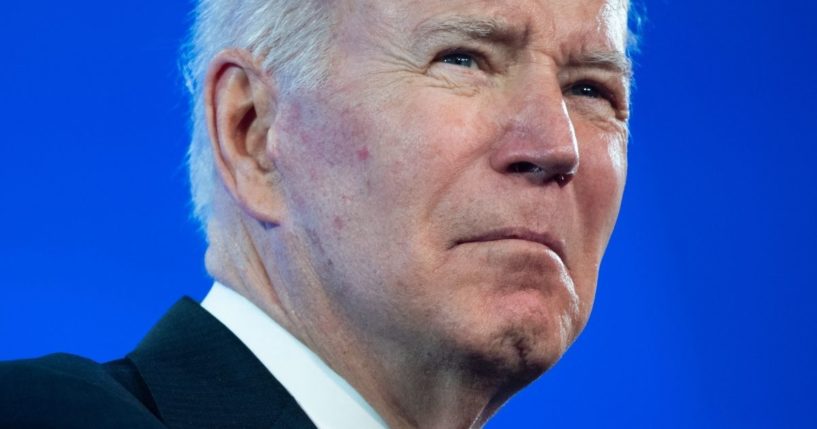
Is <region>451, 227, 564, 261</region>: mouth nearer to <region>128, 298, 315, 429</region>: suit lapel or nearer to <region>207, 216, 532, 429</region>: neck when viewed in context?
<region>207, 216, 532, 429</region>: neck

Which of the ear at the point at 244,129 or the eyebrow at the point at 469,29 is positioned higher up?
the eyebrow at the point at 469,29

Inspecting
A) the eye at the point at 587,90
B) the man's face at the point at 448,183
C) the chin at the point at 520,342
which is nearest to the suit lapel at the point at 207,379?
the man's face at the point at 448,183

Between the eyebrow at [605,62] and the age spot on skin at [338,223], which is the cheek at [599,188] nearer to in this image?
the eyebrow at [605,62]

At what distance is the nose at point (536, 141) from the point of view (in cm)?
175

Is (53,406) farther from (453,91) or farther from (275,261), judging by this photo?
(453,91)

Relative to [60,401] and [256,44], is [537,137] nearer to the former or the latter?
[256,44]

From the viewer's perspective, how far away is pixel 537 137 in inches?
69.4

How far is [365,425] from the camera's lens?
5.98ft

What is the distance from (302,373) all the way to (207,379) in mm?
146

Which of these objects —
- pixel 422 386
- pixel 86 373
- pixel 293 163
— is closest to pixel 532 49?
pixel 293 163

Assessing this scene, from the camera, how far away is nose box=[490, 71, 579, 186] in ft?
5.75

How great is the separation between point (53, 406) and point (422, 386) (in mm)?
560

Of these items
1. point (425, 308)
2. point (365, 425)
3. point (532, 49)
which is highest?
point (532, 49)

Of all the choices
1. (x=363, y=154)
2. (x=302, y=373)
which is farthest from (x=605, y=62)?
(x=302, y=373)
